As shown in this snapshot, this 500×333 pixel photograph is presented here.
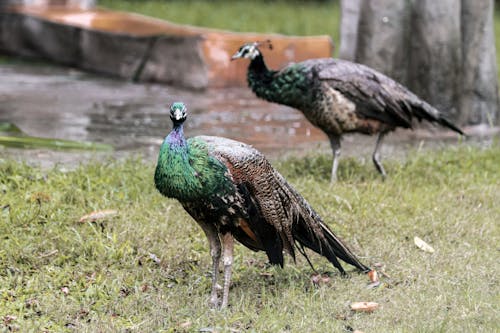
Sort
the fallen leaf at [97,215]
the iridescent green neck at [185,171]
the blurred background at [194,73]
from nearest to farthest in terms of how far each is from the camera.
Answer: the iridescent green neck at [185,171] → the fallen leaf at [97,215] → the blurred background at [194,73]

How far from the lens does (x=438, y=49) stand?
8312 millimetres

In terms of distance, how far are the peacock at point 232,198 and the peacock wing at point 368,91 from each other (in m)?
1.97

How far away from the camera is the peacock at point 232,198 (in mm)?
4344

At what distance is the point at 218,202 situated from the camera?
173 inches

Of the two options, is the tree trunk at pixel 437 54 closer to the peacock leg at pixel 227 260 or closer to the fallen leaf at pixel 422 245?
the fallen leaf at pixel 422 245

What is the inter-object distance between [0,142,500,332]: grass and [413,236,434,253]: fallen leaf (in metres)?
0.04

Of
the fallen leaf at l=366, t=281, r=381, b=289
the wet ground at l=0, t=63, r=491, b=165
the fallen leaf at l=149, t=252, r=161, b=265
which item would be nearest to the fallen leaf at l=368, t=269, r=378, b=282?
the fallen leaf at l=366, t=281, r=381, b=289

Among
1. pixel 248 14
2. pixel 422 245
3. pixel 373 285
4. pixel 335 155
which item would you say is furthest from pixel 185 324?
pixel 248 14

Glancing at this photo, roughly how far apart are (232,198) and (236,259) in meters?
0.98

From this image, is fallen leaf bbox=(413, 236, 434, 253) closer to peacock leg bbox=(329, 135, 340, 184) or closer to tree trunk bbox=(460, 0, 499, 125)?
peacock leg bbox=(329, 135, 340, 184)

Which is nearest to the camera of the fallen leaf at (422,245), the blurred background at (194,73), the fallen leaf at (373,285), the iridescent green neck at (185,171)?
the iridescent green neck at (185,171)

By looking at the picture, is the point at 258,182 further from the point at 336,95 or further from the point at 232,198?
the point at 336,95

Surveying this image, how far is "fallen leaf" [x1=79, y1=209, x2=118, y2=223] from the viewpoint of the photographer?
5.62 metres

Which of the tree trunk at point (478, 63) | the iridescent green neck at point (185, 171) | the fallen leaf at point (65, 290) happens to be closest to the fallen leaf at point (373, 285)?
the iridescent green neck at point (185, 171)
